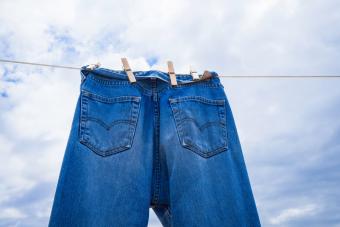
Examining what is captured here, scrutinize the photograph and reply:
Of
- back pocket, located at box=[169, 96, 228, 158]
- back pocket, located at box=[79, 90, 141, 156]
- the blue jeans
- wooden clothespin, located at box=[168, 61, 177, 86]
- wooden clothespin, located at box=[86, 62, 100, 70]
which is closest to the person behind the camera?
the blue jeans

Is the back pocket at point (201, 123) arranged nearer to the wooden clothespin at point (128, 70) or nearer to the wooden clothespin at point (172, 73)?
the wooden clothespin at point (172, 73)

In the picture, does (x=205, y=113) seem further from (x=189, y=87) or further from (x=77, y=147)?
(x=77, y=147)

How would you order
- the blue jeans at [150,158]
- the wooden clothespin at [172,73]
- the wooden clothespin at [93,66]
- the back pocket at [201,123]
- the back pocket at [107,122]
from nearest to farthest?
the blue jeans at [150,158] → the back pocket at [107,122] → the back pocket at [201,123] → the wooden clothespin at [93,66] → the wooden clothespin at [172,73]

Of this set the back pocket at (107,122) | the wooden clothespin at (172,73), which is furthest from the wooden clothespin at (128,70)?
the wooden clothespin at (172,73)

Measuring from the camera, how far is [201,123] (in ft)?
8.98

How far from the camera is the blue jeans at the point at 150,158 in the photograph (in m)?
2.36

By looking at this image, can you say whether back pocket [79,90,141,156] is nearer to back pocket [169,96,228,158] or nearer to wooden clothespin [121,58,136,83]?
wooden clothespin [121,58,136,83]

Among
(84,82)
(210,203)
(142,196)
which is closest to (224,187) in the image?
(210,203)

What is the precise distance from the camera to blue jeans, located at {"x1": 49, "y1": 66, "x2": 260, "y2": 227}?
2.36 meters

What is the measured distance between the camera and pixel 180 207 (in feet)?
7.96

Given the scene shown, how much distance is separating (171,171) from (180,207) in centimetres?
26

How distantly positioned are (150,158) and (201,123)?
1.54ft

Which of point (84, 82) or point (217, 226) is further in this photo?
point (84, 82)

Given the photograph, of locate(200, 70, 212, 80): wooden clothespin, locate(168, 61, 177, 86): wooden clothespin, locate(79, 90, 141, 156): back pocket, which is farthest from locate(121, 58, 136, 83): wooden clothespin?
locate(200, 70, 212, 80): wooden clothespin
